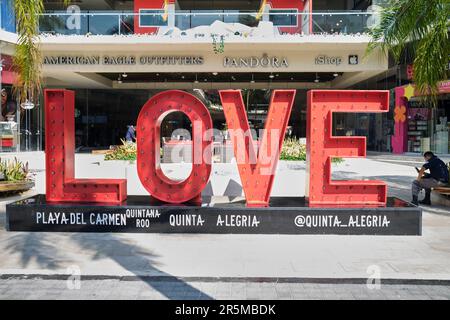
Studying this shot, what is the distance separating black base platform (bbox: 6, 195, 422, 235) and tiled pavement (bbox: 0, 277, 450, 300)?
2115 mm

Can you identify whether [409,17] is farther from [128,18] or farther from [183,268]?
[128,18]

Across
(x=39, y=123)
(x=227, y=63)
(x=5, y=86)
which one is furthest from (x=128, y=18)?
(x=39, y=123)

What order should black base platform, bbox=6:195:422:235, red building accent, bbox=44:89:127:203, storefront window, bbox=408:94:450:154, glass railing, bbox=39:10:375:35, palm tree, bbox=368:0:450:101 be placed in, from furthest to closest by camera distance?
1. storefront window, bbox=408:94:450:154
2. glass railing, bbox=39:10:375:35
3. palm tree, bbox=368:0:450:101
4. red building accent, bbox=44:89:127:203
5. black base platform, bbox=6:195:422:235

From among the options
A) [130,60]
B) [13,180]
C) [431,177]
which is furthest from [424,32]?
[130,60]

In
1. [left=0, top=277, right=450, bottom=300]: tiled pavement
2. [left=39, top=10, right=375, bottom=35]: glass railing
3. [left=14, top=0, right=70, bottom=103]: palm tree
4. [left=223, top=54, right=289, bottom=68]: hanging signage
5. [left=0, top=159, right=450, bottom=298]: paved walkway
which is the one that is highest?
[left=39, top=10, right=375, bottom=35]: glass railing

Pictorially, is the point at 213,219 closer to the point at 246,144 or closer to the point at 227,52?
the point at 246,144

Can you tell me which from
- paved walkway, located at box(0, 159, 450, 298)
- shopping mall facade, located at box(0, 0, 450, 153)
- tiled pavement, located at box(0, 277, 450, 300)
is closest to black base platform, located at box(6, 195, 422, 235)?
paved walkway, located at box(0, 159, 450, 298)

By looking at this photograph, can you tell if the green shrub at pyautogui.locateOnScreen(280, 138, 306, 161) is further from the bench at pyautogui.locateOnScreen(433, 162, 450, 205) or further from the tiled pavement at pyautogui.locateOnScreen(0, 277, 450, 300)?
the tiled pavement at pyautogui.locateOnScreen(0, 277, 450, 300)

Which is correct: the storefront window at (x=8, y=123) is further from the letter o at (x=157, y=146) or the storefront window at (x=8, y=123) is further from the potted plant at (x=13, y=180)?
the letter o at (x=157, y=146)

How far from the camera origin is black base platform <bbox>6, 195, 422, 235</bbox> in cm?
745

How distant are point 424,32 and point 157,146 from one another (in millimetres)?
6505

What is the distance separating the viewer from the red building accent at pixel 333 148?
24.7 feet

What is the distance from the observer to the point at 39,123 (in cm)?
2847

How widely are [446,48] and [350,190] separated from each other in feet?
15.1
